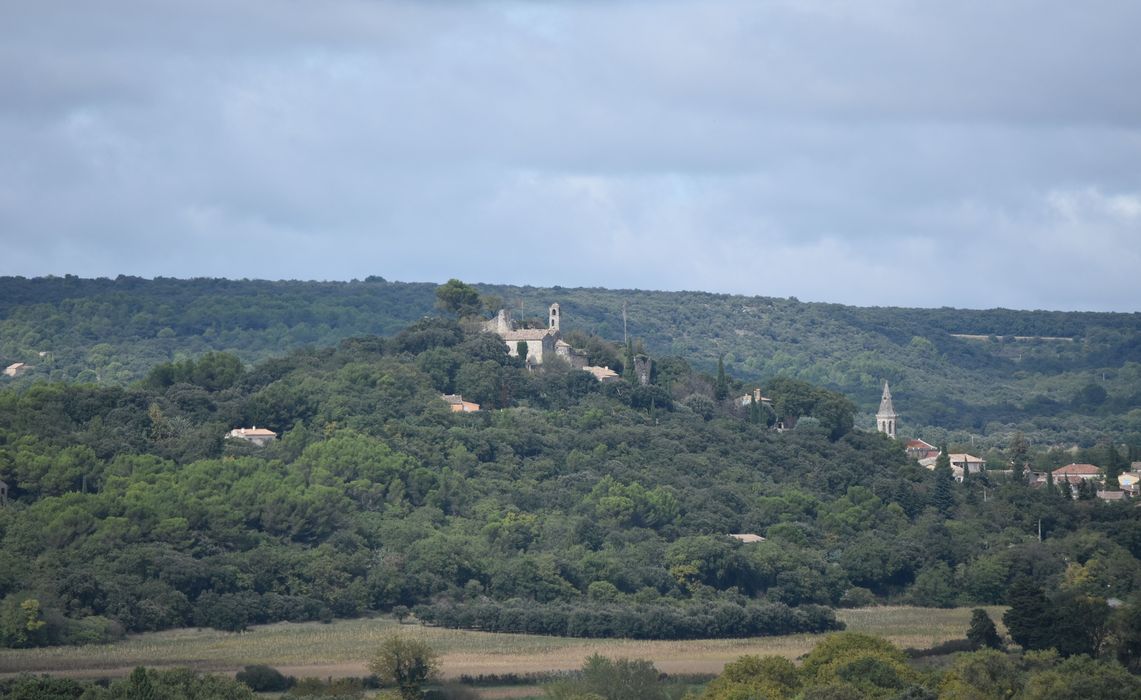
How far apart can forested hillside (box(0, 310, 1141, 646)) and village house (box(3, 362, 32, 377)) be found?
34025 millimetres

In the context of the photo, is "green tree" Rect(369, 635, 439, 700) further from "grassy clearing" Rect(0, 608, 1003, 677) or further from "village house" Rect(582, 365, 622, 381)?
"village house" Rect(582, 365, 622, 381)

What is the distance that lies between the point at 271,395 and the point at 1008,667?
167ft

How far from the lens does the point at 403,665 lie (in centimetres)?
6612

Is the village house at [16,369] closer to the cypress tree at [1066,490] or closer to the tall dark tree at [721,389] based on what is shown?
the tall dark tree at [721,389]

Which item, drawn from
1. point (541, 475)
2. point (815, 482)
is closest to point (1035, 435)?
point (815, 482)

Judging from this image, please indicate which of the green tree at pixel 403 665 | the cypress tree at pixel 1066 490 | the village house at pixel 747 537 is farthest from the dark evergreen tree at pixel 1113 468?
the green tree at pixel 403 665

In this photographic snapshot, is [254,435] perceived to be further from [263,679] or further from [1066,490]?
[1066,490]

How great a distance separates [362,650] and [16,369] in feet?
248

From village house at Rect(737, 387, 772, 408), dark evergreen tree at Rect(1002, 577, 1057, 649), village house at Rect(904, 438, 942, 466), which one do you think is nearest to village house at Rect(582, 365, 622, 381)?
village house at Rect(737, 387, 772, 408)

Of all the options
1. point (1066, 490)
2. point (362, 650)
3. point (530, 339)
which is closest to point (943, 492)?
point (1066, 490)

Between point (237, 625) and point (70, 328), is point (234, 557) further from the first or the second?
point (70, 328)

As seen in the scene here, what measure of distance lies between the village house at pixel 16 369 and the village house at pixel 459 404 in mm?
42715

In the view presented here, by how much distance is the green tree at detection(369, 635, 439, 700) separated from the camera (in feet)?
216

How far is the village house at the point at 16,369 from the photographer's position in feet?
459
